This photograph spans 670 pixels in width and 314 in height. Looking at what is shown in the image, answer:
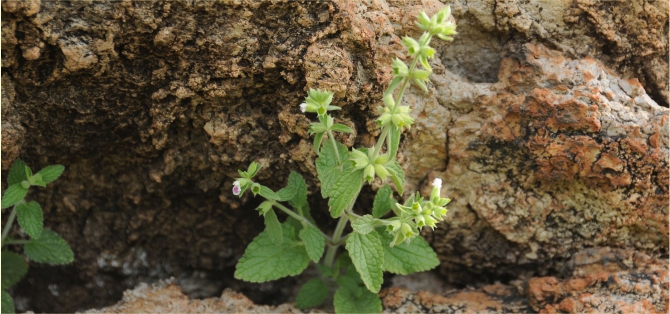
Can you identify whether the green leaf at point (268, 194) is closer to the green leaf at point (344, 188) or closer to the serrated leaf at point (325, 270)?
the green leaf at point (344, 188)

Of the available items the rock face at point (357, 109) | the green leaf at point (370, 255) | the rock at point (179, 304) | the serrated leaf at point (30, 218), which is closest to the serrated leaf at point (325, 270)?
the rock at point (179, 304)

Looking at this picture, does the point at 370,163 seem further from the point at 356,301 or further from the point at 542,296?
the point at 542,296

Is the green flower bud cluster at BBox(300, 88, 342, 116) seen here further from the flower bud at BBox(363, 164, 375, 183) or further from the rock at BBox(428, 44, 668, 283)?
the rock at BBox(428, 44, 668, 283)

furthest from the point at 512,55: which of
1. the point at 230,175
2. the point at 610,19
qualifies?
the point at 230,175

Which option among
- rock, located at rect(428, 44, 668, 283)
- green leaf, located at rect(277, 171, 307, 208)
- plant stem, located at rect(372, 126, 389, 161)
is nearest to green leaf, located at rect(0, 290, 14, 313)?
green leaf, located at rect(277, 171, 307, 208)

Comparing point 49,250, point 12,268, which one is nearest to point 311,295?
point 49,250
